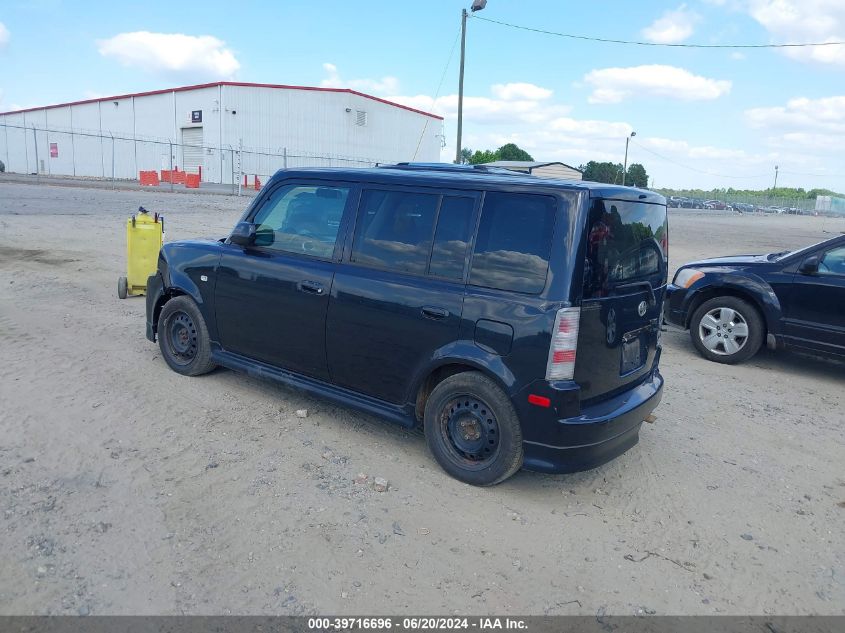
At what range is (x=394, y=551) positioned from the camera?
132 inches

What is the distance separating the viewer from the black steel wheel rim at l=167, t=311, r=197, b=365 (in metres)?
5.55

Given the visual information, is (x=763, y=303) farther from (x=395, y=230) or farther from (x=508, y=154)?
(x=508, y=154)

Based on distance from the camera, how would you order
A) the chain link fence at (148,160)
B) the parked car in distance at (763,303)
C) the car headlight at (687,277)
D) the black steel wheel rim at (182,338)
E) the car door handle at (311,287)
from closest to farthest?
the car door handle at (311,287)
the black steel wheel rim at (182,338)
the parked car in distance at (763,303)
the car headlight at (687,277)
the chain link fence at (148,160)

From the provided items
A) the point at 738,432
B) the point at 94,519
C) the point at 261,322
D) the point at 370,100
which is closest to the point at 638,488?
the point at 738,432

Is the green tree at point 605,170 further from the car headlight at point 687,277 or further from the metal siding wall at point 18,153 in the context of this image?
the car headlight at point 687,277

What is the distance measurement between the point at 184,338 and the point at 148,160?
48671 millimetres

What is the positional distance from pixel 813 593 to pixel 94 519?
3.61 metres

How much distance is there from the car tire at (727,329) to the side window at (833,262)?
0.74 m

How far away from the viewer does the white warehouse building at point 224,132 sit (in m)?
46.7

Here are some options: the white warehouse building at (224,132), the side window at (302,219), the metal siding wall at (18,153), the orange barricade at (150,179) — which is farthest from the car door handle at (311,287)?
the metal siding wall at (18,153)

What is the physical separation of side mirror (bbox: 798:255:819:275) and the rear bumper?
3.77 metres

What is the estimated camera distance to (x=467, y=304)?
383 cm

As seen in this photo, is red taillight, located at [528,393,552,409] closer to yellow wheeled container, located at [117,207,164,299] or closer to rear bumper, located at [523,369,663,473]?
rear bumper, located at [523,369,663,473]

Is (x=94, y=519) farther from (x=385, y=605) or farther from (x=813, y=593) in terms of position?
(x=813, y=593)
